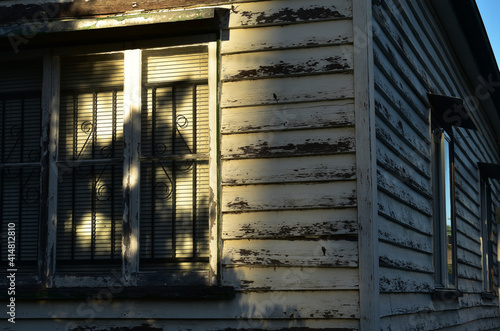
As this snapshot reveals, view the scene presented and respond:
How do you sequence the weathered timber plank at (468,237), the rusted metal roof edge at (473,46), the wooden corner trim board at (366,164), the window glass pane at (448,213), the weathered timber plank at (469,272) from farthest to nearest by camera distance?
Answer: the weathered timber plank at (468,237) < the weathered timber plank at (469,272) < the rusted metal roof edge at (473,46) < the window glass pane at (448,213) < the wooden corner trim board at (366,164)

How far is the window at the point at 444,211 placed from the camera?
7.29 meters

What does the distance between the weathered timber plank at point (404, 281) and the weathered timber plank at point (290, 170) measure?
2.49ft

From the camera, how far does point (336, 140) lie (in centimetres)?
484

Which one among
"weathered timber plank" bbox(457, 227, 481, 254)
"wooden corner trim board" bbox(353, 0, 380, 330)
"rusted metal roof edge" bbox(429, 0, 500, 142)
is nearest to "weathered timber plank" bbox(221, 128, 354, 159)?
"wooden corner trim board" bbox(353, 0, 380, 330)

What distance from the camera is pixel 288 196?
484 centimetres

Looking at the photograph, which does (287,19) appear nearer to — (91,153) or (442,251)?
(91,153)

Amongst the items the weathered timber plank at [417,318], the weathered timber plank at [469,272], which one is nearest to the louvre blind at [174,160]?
the weathered timber plank at [417,318]

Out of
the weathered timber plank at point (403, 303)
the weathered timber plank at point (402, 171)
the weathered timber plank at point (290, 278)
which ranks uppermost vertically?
the weathered timber plank at point (402, 171)

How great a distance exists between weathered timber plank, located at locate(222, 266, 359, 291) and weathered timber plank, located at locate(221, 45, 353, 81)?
4.28 feet

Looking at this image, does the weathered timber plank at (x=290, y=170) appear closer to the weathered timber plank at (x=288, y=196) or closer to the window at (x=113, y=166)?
the weathered timber plank at (x=288, y=196)

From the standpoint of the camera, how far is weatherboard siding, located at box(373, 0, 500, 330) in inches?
207

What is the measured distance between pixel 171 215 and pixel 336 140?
4.16 feet

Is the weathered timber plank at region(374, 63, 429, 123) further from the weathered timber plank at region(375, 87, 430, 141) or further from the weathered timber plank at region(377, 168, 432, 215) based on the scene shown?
the weathered timber plank at region(377, 168, 432, 215)

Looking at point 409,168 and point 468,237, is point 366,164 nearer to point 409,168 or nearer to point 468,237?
point 409,168
